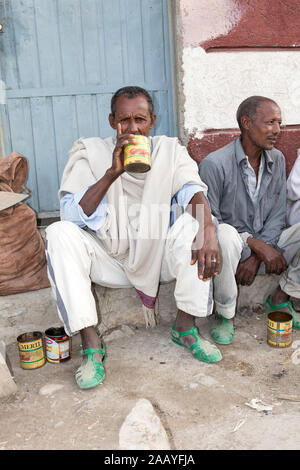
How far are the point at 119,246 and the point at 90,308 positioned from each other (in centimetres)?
40

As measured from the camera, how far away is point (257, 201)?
2820 mm

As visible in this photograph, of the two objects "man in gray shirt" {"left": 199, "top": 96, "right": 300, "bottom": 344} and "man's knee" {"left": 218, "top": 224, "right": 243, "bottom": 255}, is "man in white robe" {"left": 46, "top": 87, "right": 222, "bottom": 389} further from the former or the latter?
"man in gray shirt" {"left": 199, "top": 96, "right": 300, "bottom": 344}

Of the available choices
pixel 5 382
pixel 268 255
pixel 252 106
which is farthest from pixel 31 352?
pixel 252 106

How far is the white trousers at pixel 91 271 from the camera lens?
6.92 feet

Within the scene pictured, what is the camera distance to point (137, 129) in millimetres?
2285

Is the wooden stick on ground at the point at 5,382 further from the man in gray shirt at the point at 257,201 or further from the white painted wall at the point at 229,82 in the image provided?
the white painted wall at the point at 229,82

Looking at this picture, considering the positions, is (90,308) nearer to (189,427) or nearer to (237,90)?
(189,427)

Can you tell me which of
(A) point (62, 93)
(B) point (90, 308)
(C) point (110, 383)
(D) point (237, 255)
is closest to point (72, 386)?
(C) point (110, 383)

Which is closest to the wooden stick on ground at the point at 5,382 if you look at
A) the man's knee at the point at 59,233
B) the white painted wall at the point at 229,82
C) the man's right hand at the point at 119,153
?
the man's knee at the point at 59,233

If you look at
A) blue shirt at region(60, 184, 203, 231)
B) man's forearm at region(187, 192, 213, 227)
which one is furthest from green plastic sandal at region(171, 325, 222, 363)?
blue shirt at region(60, 184, 203, 231)

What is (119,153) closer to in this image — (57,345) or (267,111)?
(57,345)

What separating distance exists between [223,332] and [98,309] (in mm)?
769

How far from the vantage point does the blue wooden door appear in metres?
3.29

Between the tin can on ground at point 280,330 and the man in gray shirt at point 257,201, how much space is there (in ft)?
0.74
